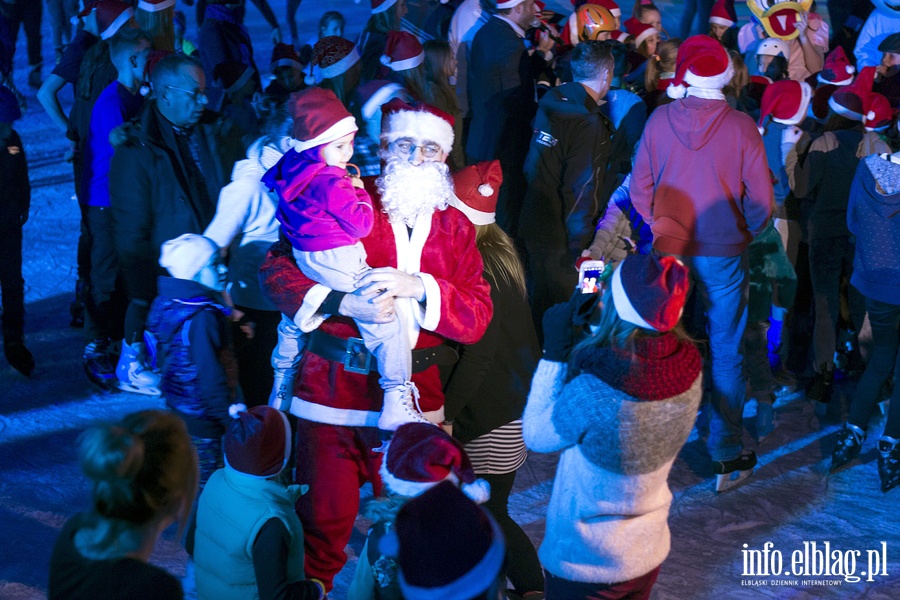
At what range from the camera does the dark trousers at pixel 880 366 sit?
4.59 meters

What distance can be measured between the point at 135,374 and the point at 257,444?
2.11 meters

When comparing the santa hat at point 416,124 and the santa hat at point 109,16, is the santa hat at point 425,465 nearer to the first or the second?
the santa hat at point 416,124

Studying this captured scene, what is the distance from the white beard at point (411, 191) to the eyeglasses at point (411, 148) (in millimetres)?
68

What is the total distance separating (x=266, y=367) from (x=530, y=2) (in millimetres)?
3659

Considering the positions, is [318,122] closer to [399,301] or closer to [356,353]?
[399,301]

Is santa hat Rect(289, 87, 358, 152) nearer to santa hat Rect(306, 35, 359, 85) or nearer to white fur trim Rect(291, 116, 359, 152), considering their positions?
white fur trim Rect(291, 116, 359, 152)

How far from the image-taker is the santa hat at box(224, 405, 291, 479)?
296 centimetres

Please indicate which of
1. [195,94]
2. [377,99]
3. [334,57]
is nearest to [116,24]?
[334,57]

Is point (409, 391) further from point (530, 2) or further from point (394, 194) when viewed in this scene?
point (530, 2)

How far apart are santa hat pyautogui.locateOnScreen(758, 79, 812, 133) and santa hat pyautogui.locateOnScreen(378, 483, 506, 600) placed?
155 inches

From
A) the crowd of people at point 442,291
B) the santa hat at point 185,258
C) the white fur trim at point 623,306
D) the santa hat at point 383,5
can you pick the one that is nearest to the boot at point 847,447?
the crowd of people at point 442,291

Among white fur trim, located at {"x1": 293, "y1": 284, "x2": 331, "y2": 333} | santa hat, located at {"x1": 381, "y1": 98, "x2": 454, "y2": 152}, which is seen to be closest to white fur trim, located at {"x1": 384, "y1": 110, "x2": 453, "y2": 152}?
santa hat, located at {"x1": 381, "y1": 98, "x2": 454, "y2": 152}

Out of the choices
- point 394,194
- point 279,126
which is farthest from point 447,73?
point 394,194

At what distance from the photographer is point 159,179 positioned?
4637 millimetres
